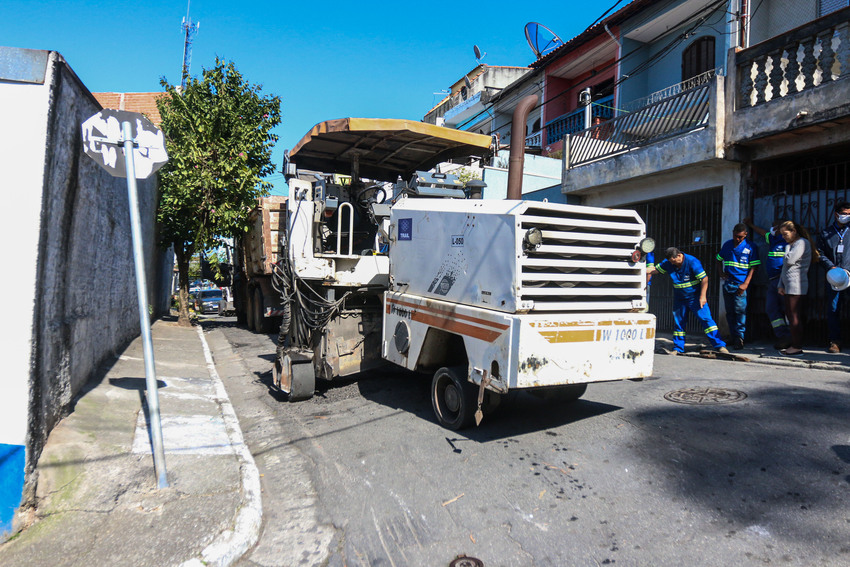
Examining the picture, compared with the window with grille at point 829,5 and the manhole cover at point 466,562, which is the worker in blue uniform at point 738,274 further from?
the manhole cover at point 466,562

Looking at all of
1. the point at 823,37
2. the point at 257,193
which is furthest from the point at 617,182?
the point at 257,193

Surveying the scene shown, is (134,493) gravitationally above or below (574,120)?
below

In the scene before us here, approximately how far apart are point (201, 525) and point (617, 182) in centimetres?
1017

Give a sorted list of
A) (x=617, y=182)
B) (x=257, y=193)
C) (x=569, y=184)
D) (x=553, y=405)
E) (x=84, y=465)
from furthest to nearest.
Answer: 1. (x=257, y=193)
2. (x=569, y=184)
3. (x=617, y=182)
4. (x=553, y=405)
5. (x=84, y=465)

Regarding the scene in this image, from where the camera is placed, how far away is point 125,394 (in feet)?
18.6

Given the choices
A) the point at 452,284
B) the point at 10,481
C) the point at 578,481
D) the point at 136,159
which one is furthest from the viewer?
the point at 452,284

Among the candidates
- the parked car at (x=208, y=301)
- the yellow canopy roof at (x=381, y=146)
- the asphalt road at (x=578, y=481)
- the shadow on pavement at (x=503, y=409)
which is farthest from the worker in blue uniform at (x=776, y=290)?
the parked car at (x=208, y=301)

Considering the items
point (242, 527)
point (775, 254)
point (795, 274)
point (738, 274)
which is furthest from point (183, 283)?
point (795, 274)

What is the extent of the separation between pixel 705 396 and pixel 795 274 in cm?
307

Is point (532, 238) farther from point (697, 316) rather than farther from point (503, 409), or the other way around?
point (697, 316)

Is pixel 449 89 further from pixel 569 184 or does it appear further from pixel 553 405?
pixel 553 405

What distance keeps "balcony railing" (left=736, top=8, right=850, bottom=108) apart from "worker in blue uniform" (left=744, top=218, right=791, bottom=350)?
2131 millimetres

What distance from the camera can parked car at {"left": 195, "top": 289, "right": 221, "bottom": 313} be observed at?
2641cm

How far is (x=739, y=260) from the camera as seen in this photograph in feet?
25.8
